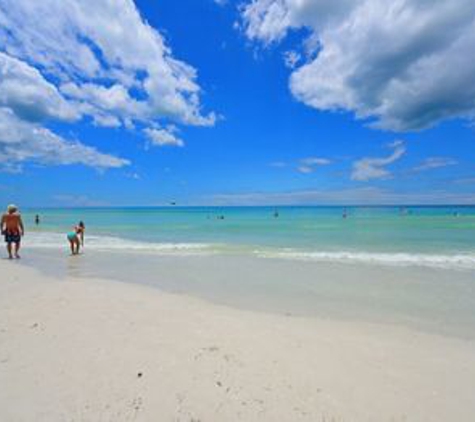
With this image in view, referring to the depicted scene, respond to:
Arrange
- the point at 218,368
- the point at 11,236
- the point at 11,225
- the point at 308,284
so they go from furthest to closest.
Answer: the point at 11,236 → the point at 11,225 → the point at 308,284 → the point at 218,368

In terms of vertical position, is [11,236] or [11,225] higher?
[11,225]

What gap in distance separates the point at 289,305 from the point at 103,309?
3.77m

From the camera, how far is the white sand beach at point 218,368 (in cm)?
288

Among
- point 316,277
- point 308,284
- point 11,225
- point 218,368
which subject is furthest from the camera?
point 11,225

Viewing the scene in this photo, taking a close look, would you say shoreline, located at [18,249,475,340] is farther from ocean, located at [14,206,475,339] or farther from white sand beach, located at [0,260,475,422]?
white sand beach, located at [0,260,475,422]

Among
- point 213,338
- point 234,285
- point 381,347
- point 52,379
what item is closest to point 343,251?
point 234,285

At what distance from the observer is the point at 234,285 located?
8.45 metres

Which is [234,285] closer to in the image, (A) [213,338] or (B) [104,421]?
(A) [213,338]

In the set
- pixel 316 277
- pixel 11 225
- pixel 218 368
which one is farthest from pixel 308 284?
pixel 11 225

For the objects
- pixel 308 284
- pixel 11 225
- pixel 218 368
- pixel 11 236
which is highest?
pixel 11 225

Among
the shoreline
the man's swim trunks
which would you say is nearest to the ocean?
the shoreline

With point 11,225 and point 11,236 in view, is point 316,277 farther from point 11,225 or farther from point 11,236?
point 11,236

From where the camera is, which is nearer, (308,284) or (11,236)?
(308,284)

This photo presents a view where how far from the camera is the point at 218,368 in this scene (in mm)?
3529
